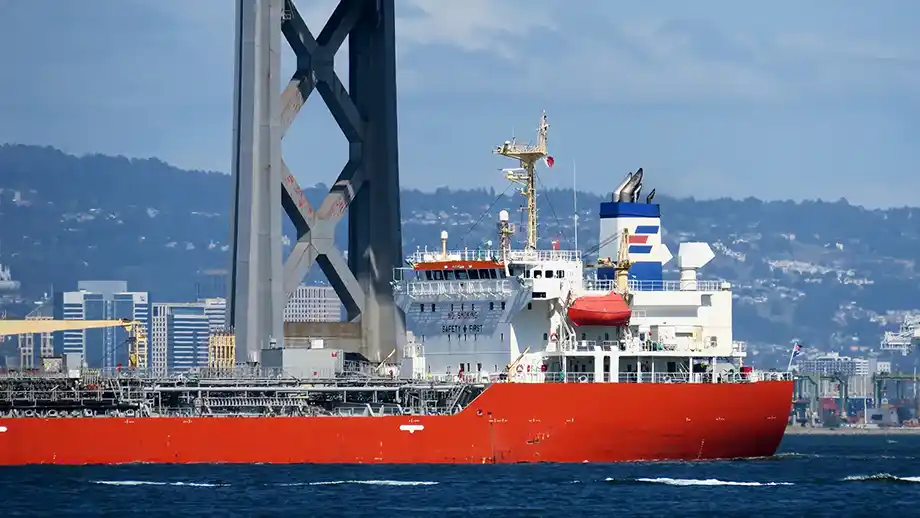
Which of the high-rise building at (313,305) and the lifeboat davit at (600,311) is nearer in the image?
the lifeboat davit at (600,311)

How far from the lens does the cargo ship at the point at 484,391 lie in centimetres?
4475

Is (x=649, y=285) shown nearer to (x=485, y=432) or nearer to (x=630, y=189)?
(x=630, y=189)

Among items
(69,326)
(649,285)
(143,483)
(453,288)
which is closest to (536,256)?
(453,288)

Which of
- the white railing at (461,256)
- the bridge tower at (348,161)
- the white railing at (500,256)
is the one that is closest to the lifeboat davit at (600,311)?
the white railing at (500,256)

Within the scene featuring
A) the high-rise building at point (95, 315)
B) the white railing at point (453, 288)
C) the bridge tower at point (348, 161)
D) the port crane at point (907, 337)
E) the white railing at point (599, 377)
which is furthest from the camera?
the port crane at point (907, 337)

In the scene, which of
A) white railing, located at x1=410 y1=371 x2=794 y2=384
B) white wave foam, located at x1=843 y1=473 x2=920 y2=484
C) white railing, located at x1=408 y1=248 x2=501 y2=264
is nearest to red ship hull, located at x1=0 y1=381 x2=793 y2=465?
white railing, located at x1=410 y1=371 x2=794 y2=384

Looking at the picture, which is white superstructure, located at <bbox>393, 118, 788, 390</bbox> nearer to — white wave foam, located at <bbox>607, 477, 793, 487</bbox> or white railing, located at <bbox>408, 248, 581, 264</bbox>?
white railing, located at <bbox>408, 248, 581, 264</bbox>

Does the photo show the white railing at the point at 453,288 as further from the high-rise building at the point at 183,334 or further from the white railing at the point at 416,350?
the high-rise building at the point at 183,334

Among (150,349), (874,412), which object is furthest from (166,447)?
(150,349)

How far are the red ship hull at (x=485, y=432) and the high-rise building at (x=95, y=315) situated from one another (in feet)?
387

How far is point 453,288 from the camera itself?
154 feet

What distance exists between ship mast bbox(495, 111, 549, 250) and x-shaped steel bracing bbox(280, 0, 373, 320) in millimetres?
10221

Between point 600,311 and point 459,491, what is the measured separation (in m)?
7.41

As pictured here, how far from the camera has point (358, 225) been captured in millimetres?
58844
